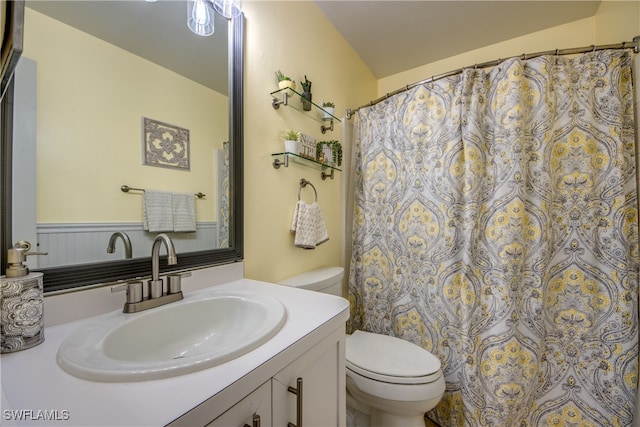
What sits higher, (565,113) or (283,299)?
(565,113)

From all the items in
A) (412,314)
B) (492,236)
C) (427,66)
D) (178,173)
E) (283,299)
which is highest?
(427,66)

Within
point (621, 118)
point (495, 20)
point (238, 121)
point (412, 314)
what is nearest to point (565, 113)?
point (621, 118)

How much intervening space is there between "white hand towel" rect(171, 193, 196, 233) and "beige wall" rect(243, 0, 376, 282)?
0.24 meters

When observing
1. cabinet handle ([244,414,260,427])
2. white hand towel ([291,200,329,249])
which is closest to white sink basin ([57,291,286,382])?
cabinet handle ([244,414,260,427])

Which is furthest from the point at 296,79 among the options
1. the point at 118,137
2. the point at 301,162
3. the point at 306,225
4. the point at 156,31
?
the point at 118,137

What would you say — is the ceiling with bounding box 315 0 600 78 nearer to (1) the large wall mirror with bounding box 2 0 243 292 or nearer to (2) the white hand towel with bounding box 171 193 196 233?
(1) the large wall mirror with bounding box 2 0 243 292

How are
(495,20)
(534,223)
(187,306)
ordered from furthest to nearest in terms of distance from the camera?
(495,20) → (534,223) → (187,306)

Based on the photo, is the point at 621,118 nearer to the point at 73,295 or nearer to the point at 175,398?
the point at 175,398

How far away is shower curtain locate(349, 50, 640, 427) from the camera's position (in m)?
1.16

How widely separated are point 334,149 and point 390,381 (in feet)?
4.34

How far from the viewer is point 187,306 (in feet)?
2.57

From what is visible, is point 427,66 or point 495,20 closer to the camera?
point 495,20

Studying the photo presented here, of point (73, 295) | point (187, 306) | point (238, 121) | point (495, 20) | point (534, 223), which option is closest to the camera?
point (73, 295)

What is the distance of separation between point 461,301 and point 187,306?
128 centimetres
